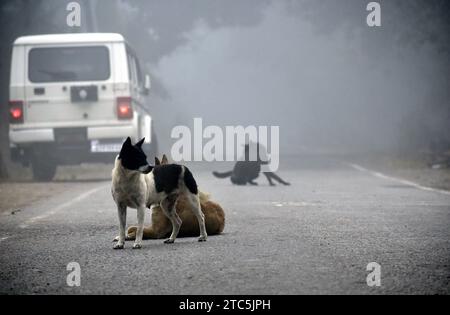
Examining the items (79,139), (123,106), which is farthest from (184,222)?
(79,139)

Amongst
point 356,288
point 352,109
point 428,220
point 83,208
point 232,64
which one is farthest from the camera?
point 232,64

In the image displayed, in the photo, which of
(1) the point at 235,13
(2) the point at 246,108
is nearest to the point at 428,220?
(1) the point at 235,13

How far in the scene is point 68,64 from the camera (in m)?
17.8

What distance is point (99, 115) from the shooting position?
17.8 metres

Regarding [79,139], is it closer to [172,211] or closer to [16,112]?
[16,112]

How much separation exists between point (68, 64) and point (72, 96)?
0.69 m

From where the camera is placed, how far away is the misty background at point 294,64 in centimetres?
3034

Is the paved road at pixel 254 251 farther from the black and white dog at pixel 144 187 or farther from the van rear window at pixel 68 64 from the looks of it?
the van rear window at pixel 68 64

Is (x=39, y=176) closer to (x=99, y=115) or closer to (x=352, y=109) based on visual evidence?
(x=99, y=115)

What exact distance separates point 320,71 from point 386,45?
53058 millimetres

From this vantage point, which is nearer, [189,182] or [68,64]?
[189,182]

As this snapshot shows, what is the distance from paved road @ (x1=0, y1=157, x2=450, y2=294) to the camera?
5766 mm

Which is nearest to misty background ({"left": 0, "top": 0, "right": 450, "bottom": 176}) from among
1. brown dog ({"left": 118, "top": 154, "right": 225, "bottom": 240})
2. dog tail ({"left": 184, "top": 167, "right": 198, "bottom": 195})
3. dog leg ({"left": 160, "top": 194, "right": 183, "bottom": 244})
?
brown dog ({"left": 118, "top": 154, "right": 225, "bottom": 240})

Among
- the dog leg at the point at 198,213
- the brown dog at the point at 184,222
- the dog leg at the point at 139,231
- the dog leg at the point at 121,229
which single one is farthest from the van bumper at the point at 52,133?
the dog leg at the point at 139,231
